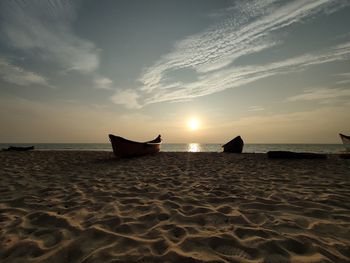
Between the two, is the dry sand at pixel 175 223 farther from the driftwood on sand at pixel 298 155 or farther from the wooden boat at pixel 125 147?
the wooden boat at pixel 125 147

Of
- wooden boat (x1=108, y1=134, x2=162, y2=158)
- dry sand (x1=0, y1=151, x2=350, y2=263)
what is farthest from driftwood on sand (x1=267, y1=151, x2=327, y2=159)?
wooden boat (x1=108, y1=134, x2=162, y2=158)

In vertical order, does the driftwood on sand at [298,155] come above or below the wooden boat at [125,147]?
below

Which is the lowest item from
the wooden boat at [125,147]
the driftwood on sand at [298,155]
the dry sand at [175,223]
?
the dry sand at [175,223]

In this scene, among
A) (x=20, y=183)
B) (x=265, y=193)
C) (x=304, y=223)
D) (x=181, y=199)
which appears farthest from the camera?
(x=20, y=183)

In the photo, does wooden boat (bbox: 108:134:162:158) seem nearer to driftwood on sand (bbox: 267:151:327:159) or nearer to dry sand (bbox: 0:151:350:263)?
dry sand (bbox: 0:151:350:263)

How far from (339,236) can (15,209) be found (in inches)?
176

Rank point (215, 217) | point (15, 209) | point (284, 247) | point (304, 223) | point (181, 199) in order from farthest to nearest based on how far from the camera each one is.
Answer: point (181, 199)
point (15, 209)
point (215, 217)
point (304, 223)
point (284, 247)

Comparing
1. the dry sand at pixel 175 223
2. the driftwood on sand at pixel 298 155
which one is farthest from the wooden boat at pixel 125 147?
the driftwood on sand at pixel 298 155

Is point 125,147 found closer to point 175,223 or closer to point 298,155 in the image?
point 298,155

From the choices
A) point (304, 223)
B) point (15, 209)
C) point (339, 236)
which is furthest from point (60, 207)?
point (339, 236)

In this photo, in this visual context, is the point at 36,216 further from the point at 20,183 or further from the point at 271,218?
the point at 271,218

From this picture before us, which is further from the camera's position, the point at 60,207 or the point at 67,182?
the point at 67,182

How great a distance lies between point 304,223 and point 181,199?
191cm

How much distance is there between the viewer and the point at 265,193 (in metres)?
4.33
